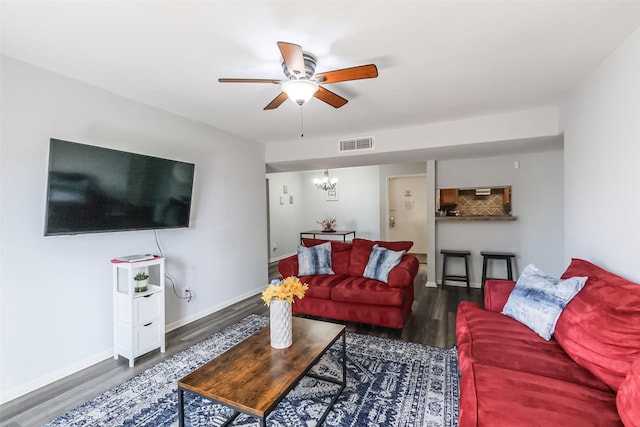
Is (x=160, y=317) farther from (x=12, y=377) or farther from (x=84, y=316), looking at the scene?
(x=12, y=377)

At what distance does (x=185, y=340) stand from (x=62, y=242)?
4.56 feet

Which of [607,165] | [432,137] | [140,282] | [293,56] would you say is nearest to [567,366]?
[607,165]

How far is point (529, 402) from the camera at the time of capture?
128cm

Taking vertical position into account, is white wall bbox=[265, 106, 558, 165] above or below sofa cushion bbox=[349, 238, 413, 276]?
above

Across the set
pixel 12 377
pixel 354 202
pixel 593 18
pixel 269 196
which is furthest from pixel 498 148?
pixel 12 377

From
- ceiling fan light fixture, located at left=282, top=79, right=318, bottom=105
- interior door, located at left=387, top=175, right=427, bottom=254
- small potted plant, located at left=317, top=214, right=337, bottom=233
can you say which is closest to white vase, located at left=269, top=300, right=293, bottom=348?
ceiling fan light fixture, located at left=282, top=79, right=318, bottom=105

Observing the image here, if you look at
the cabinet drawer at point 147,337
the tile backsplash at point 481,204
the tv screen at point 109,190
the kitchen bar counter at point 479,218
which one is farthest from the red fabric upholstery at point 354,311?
the tile backsplash at point 481,204

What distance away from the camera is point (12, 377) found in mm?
2100

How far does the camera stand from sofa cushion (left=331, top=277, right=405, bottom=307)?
2980 millimetres

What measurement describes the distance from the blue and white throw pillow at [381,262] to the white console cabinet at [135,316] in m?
2.16

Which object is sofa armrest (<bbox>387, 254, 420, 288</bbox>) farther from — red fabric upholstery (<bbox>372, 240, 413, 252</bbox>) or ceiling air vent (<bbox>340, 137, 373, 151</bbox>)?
ceiling air vent (<bbox>340, 137, 373, 151</bbox>)

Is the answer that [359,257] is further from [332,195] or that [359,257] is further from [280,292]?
[332,195]

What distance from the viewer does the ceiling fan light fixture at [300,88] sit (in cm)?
186

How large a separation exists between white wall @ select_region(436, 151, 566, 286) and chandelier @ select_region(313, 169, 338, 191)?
3.11 m
